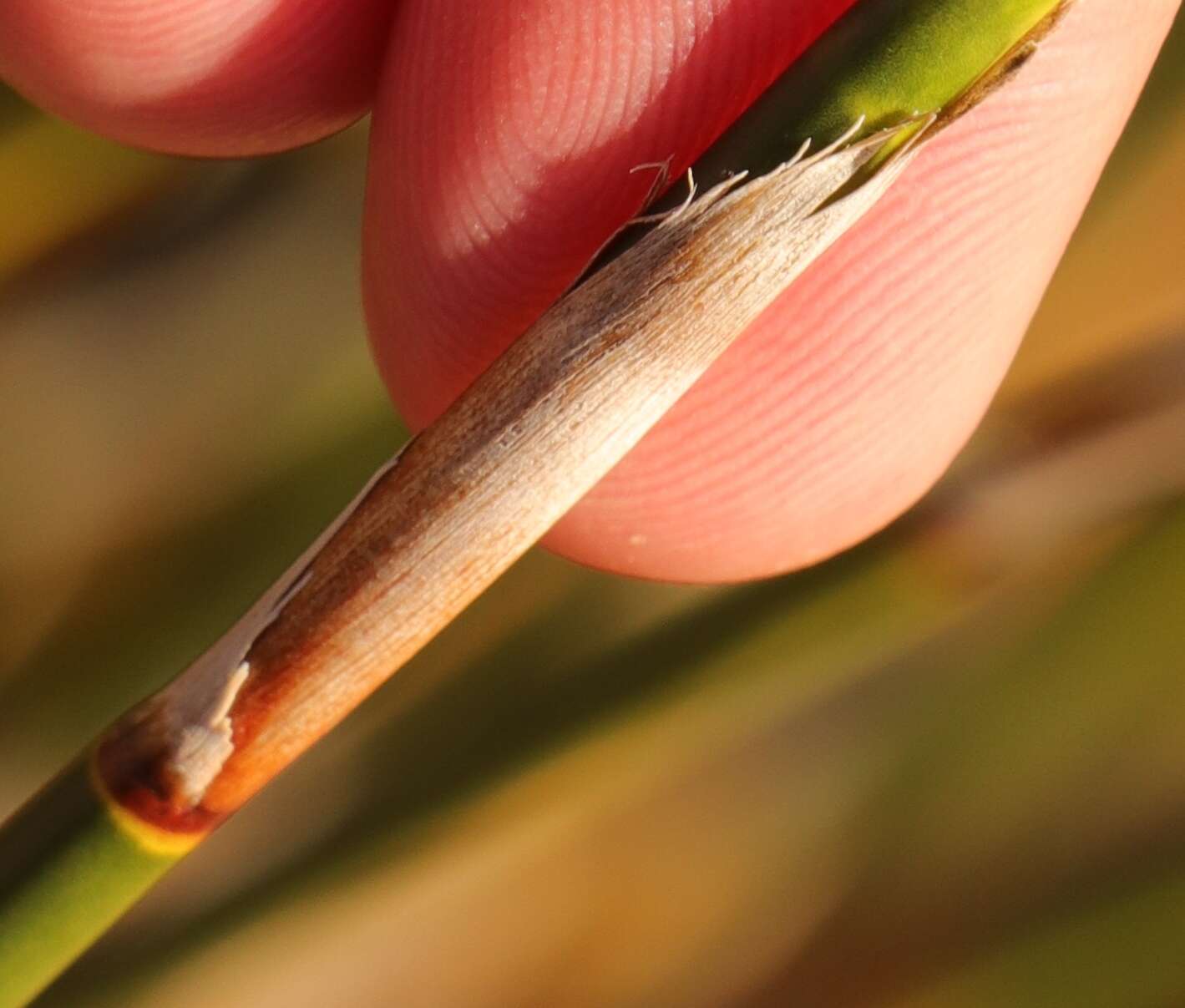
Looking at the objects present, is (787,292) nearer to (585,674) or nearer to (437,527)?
(437,527)

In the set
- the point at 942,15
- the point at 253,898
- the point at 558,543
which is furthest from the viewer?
the point at 253,898

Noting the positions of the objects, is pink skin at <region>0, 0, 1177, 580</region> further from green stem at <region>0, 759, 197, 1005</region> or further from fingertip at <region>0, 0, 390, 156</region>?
green stem at <region>0, 759, 197, 1005</region>

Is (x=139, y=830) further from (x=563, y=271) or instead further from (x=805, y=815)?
(x=805, y=815)

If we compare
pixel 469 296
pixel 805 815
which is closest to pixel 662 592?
pixel 805 815

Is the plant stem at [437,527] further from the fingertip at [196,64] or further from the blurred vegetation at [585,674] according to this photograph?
the blurred vegetation at [585,674]

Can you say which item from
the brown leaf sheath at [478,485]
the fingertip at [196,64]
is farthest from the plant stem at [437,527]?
the fingertip at [196,64]

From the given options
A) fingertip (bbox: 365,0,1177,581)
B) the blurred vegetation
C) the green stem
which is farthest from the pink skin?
the blurred vegetation

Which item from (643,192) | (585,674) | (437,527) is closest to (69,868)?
(437,527)
